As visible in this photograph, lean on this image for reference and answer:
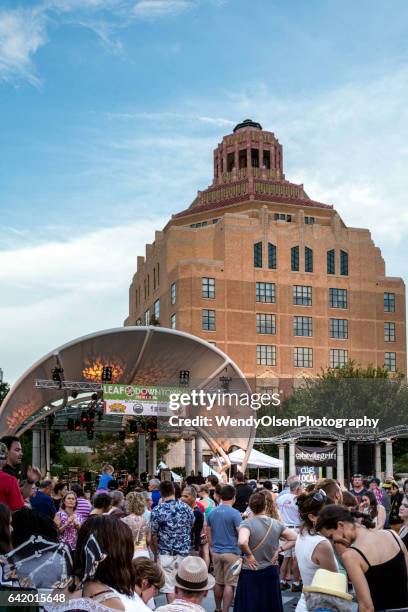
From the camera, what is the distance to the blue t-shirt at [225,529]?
35.8 ft

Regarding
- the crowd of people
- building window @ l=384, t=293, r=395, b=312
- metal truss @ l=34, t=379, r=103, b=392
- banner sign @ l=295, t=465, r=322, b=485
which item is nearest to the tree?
building window @ l=384, t=293, r=395, b=312

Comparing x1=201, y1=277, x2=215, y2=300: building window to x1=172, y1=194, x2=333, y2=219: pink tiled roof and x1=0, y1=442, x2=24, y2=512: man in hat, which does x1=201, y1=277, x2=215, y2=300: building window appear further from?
x1=0, y1=442, x2=24, y2=512: man in hat

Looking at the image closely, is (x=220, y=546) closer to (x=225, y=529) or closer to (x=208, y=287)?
(x=225, y=529)

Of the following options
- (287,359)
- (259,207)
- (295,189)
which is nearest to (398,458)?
(287,359)

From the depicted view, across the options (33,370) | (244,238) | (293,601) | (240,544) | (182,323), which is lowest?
(293,601)

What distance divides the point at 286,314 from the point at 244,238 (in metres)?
7.77

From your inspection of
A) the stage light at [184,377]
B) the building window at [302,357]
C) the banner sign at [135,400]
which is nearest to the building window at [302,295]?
the building window at [302,357]

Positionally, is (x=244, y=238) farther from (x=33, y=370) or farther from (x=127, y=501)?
(x=127, y=501)

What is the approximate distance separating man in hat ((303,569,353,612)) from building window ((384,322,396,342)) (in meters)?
80.1

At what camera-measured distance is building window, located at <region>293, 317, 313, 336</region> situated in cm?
8100

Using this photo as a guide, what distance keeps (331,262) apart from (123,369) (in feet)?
159

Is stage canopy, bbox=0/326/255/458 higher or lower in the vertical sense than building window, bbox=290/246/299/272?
lower

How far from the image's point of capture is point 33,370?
117ft

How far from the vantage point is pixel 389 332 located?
3319 inches
